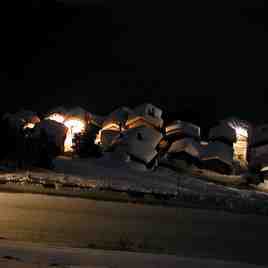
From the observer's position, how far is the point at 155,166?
35.8 meters

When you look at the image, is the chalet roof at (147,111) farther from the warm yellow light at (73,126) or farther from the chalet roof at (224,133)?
the chalet roof at (224,133)

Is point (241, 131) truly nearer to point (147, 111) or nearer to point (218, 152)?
point (218, 152)

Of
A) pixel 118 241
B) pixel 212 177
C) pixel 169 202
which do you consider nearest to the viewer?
pixel 118 241

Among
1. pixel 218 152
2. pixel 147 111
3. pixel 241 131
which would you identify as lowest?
pixel 218 152

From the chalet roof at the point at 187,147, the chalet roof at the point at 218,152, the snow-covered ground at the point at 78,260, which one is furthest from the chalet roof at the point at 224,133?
the snow-covered ground at the point at 78,260

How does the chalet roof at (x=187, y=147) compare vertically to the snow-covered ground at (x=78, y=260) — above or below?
above

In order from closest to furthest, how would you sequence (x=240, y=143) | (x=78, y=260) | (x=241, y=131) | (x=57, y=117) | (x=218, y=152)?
(x=78, y=260) → (x=218, y=152) → (x=240, y=143) → (x=241, y=131) → (x=57, y=117)

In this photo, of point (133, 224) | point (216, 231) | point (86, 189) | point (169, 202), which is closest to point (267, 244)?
point (216, 231)

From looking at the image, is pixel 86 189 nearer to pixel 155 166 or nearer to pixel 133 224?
pixel 133 224

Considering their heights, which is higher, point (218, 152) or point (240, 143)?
point (240, 143)

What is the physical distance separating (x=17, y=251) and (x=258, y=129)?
42216 millimetres

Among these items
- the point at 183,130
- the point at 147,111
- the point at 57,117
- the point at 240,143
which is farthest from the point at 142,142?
the point at 57,117

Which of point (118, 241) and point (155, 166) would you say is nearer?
point (118, 241)

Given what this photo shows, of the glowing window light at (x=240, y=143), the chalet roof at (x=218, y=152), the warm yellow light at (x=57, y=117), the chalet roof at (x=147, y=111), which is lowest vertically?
the chalet roof at (x=218, y=152)
